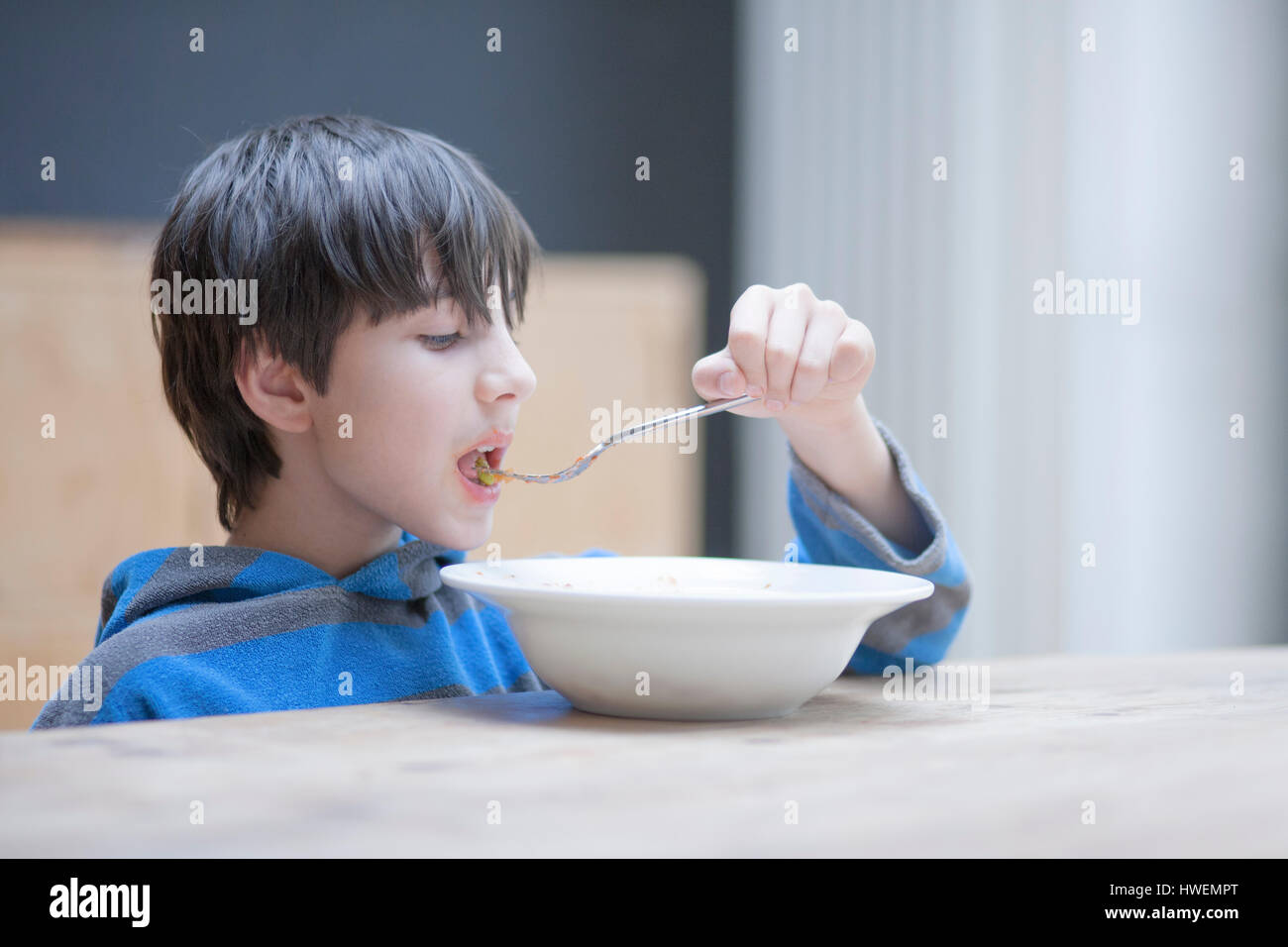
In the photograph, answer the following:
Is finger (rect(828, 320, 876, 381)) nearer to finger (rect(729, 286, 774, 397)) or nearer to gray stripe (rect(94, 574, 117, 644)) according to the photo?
finger (rect(729, 286, 774, 397))

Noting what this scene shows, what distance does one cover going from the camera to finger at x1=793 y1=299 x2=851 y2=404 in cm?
86

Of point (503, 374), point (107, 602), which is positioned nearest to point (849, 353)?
point (503, 374)

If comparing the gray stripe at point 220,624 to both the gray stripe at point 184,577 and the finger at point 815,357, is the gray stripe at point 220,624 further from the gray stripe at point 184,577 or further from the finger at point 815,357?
the finger at point 815,357

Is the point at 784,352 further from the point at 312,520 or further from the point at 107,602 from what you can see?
the point at 107,602

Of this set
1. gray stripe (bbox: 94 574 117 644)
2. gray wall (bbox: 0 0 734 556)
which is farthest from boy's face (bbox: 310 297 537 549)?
gray wall (bbox: 0 0 734 556)

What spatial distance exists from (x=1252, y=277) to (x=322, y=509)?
2.38 m

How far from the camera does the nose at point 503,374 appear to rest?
1.00 m

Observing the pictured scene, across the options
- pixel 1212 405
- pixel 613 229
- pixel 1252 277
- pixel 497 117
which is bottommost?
pixel 1212 405

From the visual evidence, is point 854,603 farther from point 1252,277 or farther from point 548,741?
point 1252,277

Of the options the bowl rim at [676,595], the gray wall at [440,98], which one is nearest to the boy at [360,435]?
the bowl rim at [676,595]

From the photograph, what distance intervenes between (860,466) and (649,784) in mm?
564

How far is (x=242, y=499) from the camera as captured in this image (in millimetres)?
1104

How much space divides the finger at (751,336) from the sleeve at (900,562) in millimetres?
204
